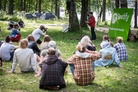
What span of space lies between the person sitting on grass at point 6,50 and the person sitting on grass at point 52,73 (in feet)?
11.9

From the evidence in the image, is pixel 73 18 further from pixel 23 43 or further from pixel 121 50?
pixel 23 43

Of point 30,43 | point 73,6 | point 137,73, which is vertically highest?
point 73,6

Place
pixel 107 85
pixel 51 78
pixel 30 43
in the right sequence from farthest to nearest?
pixel 30 43 → pixel 107 85 → pixel 51 78

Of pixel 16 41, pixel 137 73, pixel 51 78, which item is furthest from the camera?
pixel 16 41

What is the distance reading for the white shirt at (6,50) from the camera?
1102cm

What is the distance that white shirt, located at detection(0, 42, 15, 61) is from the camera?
1102 cm

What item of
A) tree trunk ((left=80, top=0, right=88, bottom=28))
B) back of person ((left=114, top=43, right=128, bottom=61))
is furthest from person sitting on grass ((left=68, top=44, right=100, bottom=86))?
tree trunk ((left=80, top=0, right=88, bottom=28))

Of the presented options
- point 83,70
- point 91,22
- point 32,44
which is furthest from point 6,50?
point 91,22

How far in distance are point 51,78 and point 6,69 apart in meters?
3.09

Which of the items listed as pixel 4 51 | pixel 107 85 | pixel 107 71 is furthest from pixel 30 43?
pixel 107 85

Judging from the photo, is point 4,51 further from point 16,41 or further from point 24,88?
point 16,41

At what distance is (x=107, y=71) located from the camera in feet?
33.2

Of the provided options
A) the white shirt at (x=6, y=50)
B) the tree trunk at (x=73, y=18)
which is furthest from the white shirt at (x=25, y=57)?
the tree trunk at (x=73, y=18)

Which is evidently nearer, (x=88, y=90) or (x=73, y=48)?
(x=88, y=90)
